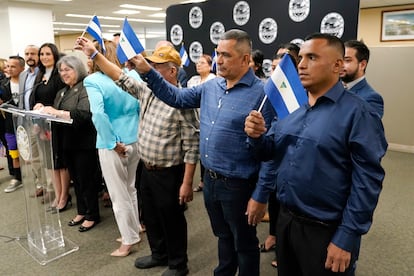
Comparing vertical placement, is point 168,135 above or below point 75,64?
below

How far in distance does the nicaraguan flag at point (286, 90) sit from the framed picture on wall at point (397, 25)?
880cm

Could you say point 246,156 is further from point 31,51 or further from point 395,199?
point 31,51

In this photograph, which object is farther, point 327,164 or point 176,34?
point 176,34

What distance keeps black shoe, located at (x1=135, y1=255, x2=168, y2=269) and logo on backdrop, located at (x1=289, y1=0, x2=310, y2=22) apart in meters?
3.36

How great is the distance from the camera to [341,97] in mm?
1374

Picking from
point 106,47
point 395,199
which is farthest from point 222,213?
point 395,199

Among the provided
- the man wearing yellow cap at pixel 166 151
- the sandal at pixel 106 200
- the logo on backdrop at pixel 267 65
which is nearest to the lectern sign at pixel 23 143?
the man wearing yellow cap at pixel 166 151

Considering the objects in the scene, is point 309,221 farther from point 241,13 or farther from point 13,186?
point 241,13

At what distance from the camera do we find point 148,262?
2520 mm

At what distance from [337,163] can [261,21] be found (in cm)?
393

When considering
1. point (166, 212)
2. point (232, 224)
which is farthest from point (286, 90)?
point (166, 212)

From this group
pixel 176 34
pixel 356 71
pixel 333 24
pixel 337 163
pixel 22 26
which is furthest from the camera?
pixel 22 26

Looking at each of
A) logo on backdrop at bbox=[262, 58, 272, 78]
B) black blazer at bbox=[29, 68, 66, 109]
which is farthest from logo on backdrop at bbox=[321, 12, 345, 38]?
black blazer at bbox=[29, 68, 66, 109]

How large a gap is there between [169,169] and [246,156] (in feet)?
1.93
